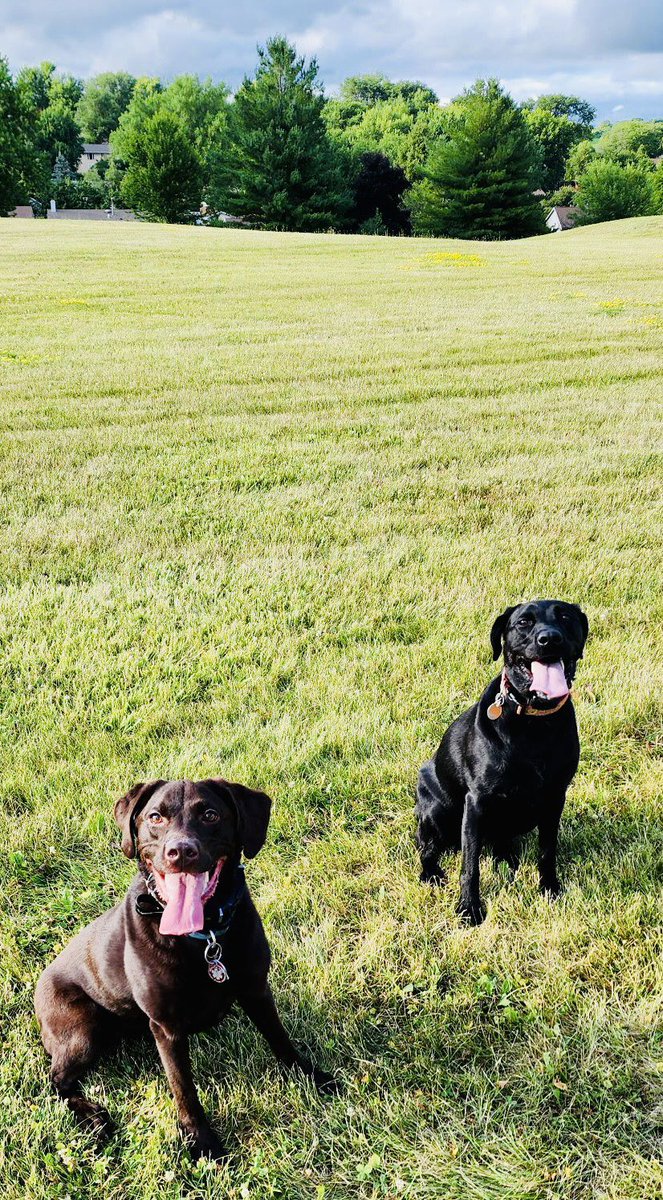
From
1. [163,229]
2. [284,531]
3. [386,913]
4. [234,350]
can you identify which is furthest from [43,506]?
[163,229]

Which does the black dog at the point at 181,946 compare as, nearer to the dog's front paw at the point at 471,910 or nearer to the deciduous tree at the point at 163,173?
the dog's front paw at the point at 471,910

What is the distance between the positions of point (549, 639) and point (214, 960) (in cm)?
151

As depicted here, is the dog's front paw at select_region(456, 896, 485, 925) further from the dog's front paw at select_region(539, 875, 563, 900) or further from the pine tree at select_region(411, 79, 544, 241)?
the pine tree at select_region(411, 79, 544, 241)

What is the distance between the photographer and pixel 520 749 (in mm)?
2766

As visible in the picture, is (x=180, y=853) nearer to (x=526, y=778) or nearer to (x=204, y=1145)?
(x=204, y=1145)

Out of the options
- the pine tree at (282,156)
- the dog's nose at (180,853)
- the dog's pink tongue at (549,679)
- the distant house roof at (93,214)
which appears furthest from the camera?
the distant house roof at (93,214)

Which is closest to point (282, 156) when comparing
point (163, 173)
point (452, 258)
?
point (163, 173)

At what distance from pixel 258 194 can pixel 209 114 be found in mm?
43851

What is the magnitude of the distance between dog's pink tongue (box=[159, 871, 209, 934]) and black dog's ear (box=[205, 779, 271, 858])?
0.15 m

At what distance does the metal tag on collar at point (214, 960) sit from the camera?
2.08m

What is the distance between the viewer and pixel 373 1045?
2.42 metres

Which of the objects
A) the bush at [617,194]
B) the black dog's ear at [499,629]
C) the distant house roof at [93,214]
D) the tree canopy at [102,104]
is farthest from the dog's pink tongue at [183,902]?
the tree canopy at [102,104]

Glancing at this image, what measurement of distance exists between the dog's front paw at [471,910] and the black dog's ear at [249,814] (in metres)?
1.07

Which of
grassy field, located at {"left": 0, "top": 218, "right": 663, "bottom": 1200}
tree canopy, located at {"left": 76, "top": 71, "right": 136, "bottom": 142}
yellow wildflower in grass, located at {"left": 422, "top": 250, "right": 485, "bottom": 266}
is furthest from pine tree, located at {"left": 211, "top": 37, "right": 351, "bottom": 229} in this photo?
tree canopy, located at {"left": 76, "top": 71, "right": 136, "bottom": 142}
